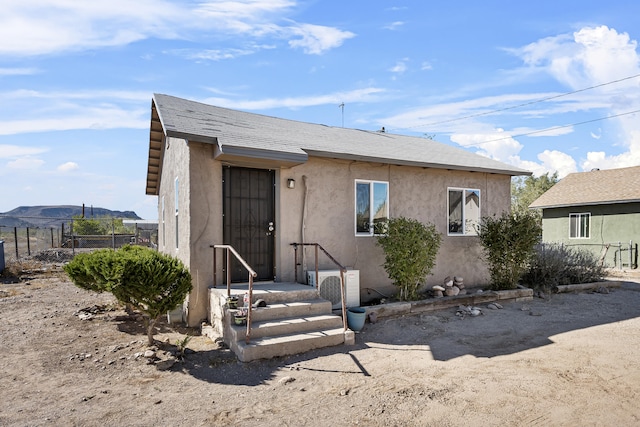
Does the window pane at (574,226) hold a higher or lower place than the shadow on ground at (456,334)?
higher

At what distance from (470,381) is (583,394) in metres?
1.17

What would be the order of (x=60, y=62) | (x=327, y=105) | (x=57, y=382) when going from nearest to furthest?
(x=57, y=382)
(x=60, y=62)
(x=327, y=105)

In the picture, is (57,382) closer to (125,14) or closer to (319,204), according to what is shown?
(319,204)

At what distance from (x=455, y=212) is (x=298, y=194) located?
4.53 metres

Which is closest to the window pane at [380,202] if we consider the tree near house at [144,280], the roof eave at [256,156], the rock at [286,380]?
the roof eave at [256,156]

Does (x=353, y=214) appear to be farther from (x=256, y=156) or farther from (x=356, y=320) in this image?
(x=256, y=156)

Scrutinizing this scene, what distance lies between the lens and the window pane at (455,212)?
32.0 ft

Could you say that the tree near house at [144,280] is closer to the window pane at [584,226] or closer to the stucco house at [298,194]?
the stucco house at [298,194]

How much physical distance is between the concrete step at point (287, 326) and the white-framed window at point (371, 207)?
2.68 m

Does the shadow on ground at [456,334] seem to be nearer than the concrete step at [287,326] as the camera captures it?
Yes

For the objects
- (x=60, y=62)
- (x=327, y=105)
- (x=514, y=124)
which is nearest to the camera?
(x=60, y=62)

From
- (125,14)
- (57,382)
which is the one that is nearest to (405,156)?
(125,14)

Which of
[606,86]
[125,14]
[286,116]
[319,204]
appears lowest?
[319,204]

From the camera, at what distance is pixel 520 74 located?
13688 mm
